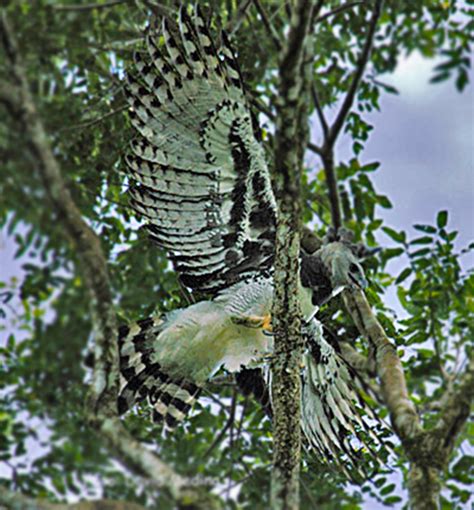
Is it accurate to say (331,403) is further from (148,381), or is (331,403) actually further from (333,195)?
(333,195)

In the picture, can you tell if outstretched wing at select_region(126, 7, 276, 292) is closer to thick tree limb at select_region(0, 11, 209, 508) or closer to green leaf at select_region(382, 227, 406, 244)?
green leaf at select_region(382, 227, 406, 244)

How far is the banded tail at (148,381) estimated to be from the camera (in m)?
4.37

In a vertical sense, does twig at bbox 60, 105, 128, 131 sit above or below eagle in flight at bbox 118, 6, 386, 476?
above

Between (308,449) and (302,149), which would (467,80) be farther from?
(308,449)

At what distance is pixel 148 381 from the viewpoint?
4453 mm

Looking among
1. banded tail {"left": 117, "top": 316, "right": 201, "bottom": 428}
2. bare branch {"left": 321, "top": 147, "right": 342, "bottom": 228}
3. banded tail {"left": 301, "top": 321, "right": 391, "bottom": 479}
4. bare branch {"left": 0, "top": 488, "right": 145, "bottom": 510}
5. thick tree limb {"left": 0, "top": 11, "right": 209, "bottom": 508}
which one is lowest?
bare branch {"left": 0, "top": 488, "right": 145, "bottom": 510}

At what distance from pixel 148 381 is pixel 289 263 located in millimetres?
1614

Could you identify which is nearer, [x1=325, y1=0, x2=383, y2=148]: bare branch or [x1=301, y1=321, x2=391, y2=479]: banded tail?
[x1=301, y1=321, x2=391, y2=479]: banded tail

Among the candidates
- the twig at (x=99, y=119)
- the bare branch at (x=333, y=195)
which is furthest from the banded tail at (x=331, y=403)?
the twig at (x=99, y=119)

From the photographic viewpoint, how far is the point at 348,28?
609 centimetres

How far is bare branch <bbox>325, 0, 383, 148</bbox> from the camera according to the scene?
5414 millimetres

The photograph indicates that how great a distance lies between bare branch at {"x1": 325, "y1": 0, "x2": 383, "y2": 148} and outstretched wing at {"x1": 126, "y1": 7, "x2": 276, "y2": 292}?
1.44 m

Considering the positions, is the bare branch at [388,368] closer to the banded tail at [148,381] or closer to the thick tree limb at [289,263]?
the thick tree limb at [289,263]

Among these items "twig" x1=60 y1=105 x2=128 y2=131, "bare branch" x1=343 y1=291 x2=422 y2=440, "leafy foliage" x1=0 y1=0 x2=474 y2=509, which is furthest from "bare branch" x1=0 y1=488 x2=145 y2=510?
"twig" x1=60 y1=105 x2=128 y2=131
